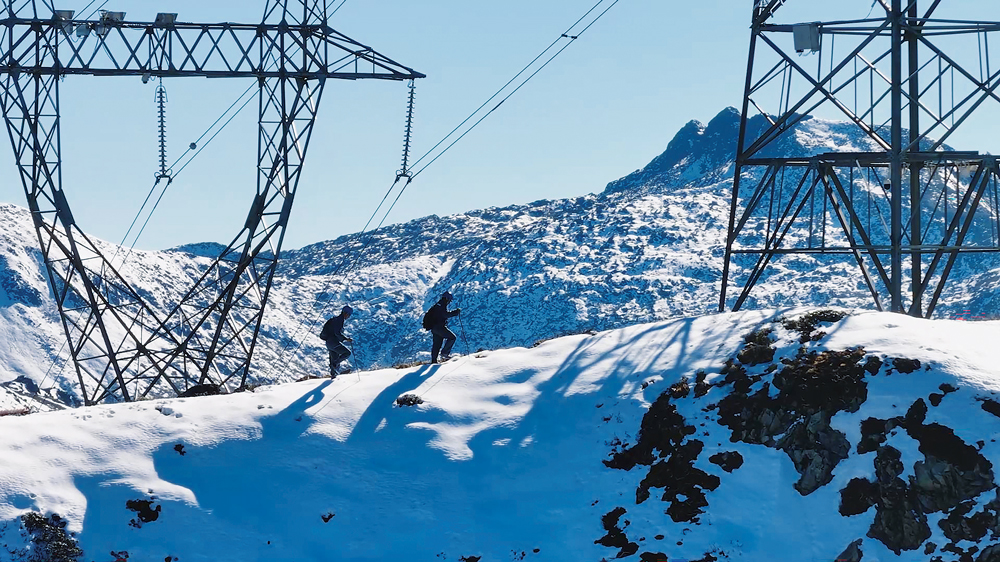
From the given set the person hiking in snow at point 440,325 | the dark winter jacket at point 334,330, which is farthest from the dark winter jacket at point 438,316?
the dark winter jacket at point 334,330

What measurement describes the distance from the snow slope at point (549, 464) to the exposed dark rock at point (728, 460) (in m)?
0.13

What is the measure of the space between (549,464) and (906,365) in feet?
23.2

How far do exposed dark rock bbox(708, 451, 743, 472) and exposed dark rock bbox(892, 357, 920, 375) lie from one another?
11.8ft

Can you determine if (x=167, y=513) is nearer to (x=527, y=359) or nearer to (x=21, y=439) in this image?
(x=21, y=439)

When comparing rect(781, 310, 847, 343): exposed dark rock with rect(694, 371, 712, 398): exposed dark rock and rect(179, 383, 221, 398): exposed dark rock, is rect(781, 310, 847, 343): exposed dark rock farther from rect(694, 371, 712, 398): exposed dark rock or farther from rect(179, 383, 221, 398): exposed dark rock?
rect(179, 383, 221, 398): exposed dark rock

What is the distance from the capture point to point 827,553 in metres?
19.2

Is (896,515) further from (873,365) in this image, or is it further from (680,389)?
(680,389)

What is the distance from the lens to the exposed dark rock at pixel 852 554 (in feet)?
62.4

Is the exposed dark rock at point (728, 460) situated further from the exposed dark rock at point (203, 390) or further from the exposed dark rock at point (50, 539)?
the exposed dark rock at point (203, 390)

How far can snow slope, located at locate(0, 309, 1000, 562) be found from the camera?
65.2 ft

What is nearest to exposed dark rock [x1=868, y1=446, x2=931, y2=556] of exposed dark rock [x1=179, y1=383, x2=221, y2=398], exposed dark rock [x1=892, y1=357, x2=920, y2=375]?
exposed dark rock [x1=892, y1=357, x2=920, y2=375]

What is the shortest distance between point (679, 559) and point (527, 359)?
26.5ft

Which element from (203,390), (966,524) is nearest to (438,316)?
(203,390)

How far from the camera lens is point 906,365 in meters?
22.2
